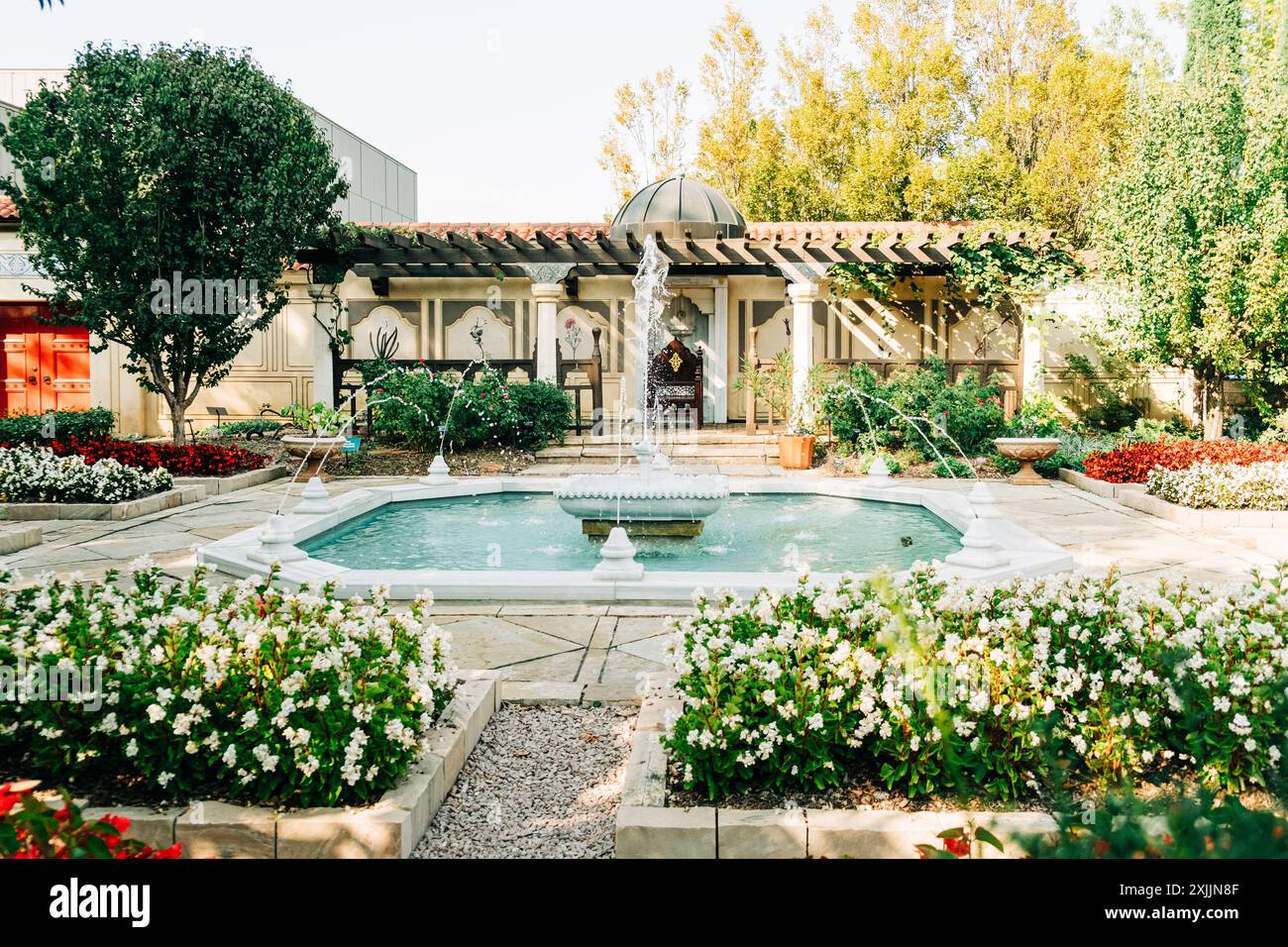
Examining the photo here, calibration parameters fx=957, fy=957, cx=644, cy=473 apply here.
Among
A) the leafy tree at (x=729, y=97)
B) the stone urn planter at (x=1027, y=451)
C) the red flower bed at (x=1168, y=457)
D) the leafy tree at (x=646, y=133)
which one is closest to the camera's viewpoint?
the red flower bed at (x=1168, y=457)

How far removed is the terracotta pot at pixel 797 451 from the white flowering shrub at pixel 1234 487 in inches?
175

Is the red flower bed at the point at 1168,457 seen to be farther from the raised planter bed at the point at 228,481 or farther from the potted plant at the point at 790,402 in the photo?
the raised planter bed at the point at 228,481

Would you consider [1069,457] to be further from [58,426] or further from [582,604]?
[58,426]

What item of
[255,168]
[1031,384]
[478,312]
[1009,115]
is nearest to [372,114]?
[478,312]

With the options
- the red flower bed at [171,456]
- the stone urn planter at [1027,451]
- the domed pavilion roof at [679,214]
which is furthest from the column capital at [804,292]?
the red flower bed at [171,456]

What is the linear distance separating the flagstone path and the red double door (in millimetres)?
8279

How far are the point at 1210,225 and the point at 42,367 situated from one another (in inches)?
713

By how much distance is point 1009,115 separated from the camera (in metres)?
22.4

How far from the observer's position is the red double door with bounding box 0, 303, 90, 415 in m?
16.7

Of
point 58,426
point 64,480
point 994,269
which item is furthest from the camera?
point 994,269

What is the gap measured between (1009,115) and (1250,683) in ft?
74.1

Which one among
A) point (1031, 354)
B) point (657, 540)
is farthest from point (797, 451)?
point (657, 540)

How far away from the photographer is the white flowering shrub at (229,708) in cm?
270

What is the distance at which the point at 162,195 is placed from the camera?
37.1 feet
